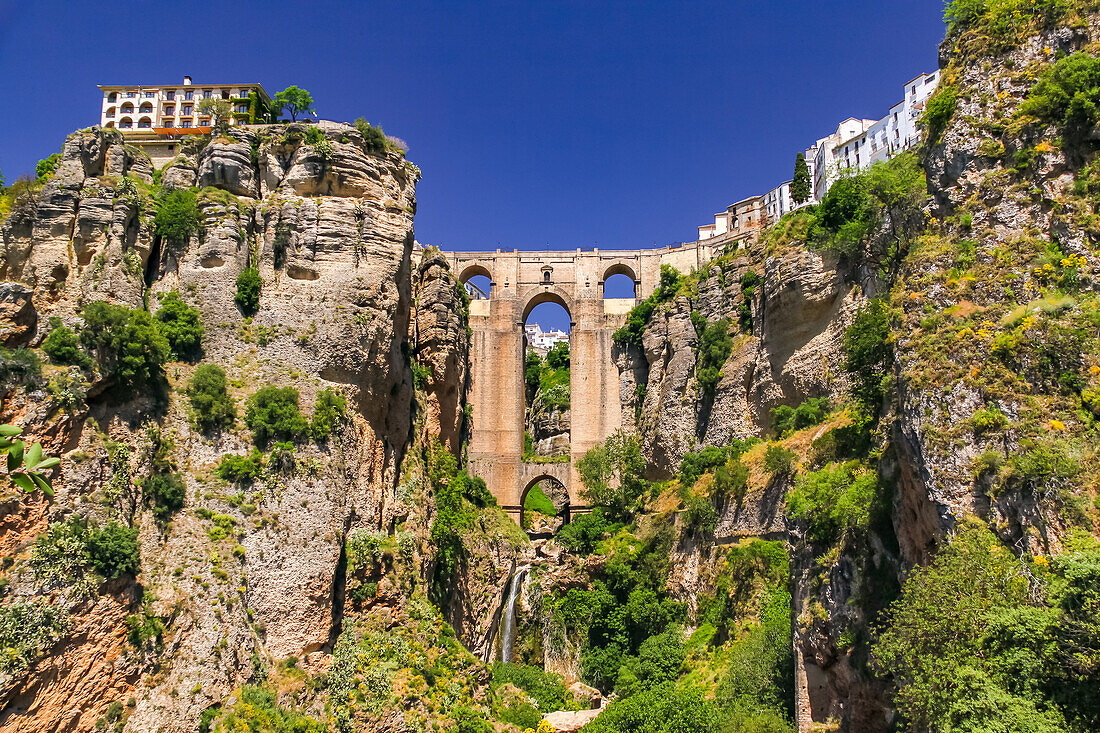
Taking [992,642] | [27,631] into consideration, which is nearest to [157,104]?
[27,631]

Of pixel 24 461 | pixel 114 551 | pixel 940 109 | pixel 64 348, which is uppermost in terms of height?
pixel 940 109

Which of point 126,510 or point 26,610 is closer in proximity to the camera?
point 26,610

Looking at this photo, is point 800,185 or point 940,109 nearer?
point 940,109

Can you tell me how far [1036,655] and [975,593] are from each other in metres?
1.48

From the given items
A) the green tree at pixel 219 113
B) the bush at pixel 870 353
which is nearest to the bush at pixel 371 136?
the green tree at pixel 219 113

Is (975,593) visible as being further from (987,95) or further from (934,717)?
(987,95)

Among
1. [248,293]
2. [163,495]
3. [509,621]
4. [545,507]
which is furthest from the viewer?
[545,507]

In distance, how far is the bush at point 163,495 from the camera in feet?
83.2

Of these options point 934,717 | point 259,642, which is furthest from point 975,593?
point 259,642

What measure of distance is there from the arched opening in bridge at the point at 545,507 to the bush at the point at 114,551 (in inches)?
1189

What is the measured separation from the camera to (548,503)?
198 ft

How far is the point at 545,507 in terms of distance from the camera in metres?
59.7

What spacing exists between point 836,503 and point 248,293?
22.9 m

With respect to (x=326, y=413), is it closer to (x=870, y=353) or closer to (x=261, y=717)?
(x=261, y=717)
